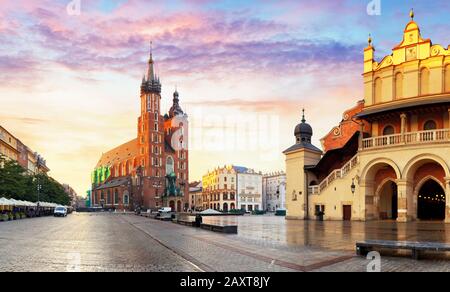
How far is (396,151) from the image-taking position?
3844 centimetres

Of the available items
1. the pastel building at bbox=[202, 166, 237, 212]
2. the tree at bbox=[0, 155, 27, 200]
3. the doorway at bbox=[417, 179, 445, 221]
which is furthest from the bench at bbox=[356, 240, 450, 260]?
the pastel building at bbox=[202, 166, 237, 212]

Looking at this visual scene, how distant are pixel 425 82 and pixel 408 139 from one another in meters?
6.38

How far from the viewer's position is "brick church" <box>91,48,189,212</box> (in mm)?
144500

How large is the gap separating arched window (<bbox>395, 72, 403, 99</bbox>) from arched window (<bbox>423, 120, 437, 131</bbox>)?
3871 millimetres

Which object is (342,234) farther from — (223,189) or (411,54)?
(223,189)

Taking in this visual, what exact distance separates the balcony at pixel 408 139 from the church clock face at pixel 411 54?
8288mm

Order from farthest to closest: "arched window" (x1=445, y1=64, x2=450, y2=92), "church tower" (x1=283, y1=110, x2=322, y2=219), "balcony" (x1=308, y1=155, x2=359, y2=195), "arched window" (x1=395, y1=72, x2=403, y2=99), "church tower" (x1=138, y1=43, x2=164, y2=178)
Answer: "church tower" (x1=138, y1=43, x2=164, y2=178), "church tower" (x1=283, y1=110, x2=322, y2=219), "balcony" (x1=308, y1=155, x2=359, y2=195), "arched window" (x1=395, y1=72, x2=403, y2=99), "arched window" (x1=445, y1=64, x2=450, y2=92)

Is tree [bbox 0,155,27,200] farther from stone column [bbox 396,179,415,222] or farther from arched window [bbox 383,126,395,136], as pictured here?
stone column [bbox 396,179,415,222]

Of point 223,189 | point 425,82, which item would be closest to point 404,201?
point 425,82

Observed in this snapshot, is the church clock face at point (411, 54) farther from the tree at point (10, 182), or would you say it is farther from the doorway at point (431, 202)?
the tree at point (10, 182)
